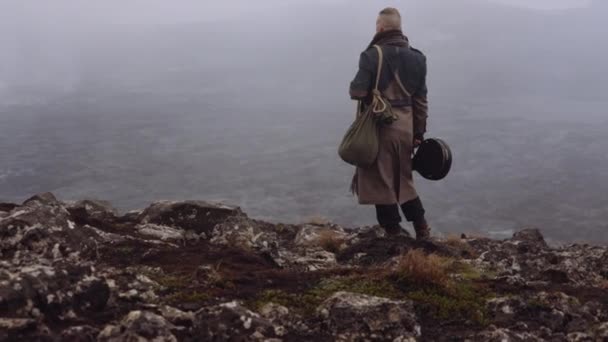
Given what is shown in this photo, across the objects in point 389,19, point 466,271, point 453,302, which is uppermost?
point 389,19

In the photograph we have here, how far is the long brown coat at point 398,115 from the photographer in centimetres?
754

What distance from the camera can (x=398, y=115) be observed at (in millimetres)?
7730

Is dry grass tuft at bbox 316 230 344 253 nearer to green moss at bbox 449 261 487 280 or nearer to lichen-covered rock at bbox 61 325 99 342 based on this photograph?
green moss at bbox 449 261 487 280

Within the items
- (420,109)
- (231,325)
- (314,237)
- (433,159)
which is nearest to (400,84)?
(420,109)

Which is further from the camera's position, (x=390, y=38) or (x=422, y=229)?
(x=422, y=229)

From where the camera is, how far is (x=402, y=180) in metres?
7.93

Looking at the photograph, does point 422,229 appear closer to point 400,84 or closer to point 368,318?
point 400,84

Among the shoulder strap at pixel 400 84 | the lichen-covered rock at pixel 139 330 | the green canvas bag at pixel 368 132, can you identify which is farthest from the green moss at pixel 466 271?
the lichen-covered rock at pixel 139 330

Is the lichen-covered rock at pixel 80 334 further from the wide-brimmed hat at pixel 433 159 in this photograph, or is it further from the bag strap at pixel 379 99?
the wide-brimmed hat at pixel 433 159

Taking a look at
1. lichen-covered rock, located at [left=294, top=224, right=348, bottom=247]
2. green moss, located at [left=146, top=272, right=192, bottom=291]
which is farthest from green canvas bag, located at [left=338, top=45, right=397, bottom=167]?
green moss, located at [left=146, top=272, right=192, bottom=291]

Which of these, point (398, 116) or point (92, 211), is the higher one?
point (398, 116)

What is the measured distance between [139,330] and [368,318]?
4.80 ft

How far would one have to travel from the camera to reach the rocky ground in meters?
3.80

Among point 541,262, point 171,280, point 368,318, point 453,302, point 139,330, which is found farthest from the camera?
point 541,262
